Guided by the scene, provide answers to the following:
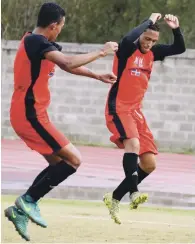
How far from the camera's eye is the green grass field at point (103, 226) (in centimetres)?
978

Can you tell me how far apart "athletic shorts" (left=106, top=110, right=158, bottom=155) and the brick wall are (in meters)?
14.2

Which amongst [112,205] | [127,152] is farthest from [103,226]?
[127,152]

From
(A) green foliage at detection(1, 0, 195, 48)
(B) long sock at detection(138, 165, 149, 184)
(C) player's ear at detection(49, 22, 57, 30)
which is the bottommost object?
(A) green foliage at detection(1, 0, 195, 48)

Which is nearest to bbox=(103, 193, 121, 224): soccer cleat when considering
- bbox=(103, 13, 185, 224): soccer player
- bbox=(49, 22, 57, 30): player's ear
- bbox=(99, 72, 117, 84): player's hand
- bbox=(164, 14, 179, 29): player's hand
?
bbox=(103, 13, 185, 224): soccer player

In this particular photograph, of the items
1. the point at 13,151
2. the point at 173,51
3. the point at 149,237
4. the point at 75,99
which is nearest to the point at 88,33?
the point at 75,99

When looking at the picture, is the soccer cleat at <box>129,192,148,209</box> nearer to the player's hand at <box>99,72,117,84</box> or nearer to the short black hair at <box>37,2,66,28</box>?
the player's hand at <box>99,72,117,84</box>

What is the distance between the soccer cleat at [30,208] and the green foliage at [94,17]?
19440 millimetres

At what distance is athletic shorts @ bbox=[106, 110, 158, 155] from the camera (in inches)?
443

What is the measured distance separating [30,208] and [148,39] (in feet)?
8.30

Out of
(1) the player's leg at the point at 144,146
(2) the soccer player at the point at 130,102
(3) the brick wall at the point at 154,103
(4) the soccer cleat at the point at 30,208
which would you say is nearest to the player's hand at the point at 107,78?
(4) the soccer cleat at the point at 30,208

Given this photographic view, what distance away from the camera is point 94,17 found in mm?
30000

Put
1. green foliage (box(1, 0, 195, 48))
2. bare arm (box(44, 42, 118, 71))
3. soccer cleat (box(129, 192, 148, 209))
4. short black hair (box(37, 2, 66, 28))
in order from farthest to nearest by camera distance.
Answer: green foliage (box(1, 0, 195, 48)) → soccer cleat (box(129, 192, 148, 209)) → short black hair (box(37, 2, 66, 28)) → bare arm (box(44, 42, 118, 71))

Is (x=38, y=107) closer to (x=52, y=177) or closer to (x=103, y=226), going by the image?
(x=52, y=177)

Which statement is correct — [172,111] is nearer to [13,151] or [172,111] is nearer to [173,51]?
[13,151]
